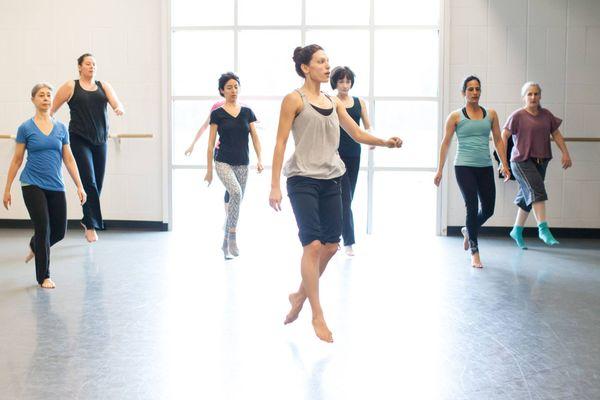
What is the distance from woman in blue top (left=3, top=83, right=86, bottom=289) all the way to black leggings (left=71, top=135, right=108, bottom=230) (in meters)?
1.50

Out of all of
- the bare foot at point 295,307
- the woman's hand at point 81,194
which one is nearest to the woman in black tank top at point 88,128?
the woman's hand at point 81,194

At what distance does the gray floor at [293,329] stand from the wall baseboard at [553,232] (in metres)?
1.38

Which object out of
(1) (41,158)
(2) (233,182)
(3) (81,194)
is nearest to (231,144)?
(2) (233,182)

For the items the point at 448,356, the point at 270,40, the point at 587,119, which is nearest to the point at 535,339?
the point at 448,356

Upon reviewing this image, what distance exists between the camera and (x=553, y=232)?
8.08m

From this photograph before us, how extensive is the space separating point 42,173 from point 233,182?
1573 millimetres

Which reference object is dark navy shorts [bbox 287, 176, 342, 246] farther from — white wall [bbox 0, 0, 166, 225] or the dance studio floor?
white wall [bbox 0, 0, 166, 225]

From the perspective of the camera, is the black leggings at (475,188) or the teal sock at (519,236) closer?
the black leggings at (475,188)

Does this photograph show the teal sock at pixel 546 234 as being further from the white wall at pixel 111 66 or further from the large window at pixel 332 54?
the white wall at pixel 111 66

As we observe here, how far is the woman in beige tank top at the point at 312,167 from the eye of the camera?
3.78 meters

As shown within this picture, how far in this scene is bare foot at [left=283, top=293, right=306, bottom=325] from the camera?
13.2 feet

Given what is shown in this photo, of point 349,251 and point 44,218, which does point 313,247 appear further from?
point 349,251

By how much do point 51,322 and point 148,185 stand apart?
172 inches

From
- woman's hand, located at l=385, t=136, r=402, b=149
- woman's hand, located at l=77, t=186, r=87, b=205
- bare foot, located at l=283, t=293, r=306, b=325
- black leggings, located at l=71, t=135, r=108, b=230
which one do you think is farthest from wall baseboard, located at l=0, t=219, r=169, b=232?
woman's hand, located at l=385, t=136, r=402, b=149
